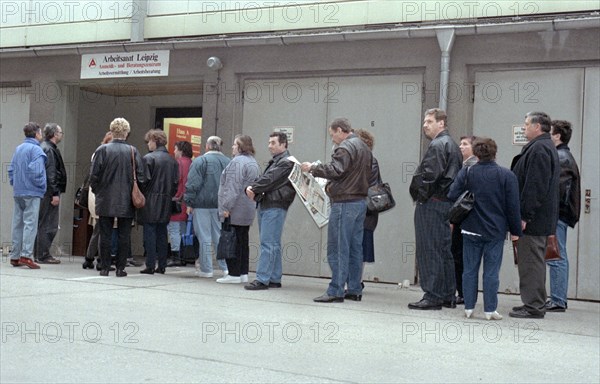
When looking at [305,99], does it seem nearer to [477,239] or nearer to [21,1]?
[477,239]

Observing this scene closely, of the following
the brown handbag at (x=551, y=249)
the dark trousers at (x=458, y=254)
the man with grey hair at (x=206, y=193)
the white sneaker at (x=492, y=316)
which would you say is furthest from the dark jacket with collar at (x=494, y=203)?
the man with grey hair at (x=206, y=193)

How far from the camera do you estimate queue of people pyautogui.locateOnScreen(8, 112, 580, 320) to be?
8344 mm

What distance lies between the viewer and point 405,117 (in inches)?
464

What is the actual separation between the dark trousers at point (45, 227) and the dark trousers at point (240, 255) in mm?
3310

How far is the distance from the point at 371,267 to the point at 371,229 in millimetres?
2199

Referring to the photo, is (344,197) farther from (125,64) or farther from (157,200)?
(125,64)

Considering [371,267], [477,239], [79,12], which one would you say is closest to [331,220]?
[477,239]

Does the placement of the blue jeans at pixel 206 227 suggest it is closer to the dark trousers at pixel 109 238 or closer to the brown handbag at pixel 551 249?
the dark trousers at pixel 109 238

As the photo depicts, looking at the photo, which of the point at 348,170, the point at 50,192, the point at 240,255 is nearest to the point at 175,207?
the point at 240,255

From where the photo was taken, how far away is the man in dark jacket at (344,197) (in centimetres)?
888

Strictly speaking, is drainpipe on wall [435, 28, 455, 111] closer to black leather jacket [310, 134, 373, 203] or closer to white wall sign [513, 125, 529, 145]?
white wall sign [513, 125, 529, 145]

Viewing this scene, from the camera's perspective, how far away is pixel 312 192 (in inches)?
390

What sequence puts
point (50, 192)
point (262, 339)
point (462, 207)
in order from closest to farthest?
point (262, 339) < point (462, 207) < point (50, 192)

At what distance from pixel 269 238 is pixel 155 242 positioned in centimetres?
214
